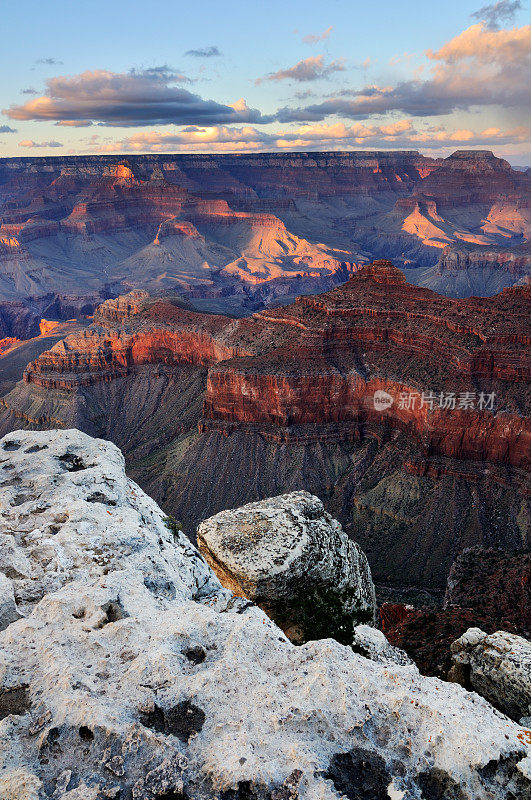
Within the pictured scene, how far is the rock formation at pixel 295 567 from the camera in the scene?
23.6 m

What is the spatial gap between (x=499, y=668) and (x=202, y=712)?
466 inches

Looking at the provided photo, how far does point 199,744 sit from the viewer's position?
11.1 metres

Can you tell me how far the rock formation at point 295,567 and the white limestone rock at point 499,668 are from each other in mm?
4476

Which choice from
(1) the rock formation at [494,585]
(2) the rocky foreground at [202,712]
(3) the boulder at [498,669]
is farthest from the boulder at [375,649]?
(1) the rock formation at [494,585]

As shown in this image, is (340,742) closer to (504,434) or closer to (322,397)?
(504,434)

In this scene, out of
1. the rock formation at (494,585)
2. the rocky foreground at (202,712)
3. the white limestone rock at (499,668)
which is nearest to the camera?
the rocky foreground at (202,712)

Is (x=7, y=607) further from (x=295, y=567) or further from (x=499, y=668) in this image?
(x=499, y=668)

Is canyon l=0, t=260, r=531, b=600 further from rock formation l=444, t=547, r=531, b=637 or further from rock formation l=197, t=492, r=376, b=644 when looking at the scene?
rock formation l=197, t=492, r=376, b=644

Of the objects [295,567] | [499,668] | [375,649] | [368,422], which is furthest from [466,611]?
[368,422]

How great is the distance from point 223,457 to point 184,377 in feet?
93.7

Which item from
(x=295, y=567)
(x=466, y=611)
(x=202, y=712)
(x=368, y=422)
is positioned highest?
(x=202, y=712)

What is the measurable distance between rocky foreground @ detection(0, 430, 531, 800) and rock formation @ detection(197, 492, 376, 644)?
300 inches

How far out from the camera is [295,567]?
24.5m

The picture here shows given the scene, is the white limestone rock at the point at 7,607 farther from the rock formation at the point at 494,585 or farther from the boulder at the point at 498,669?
the rock formation at the point at 494,585
